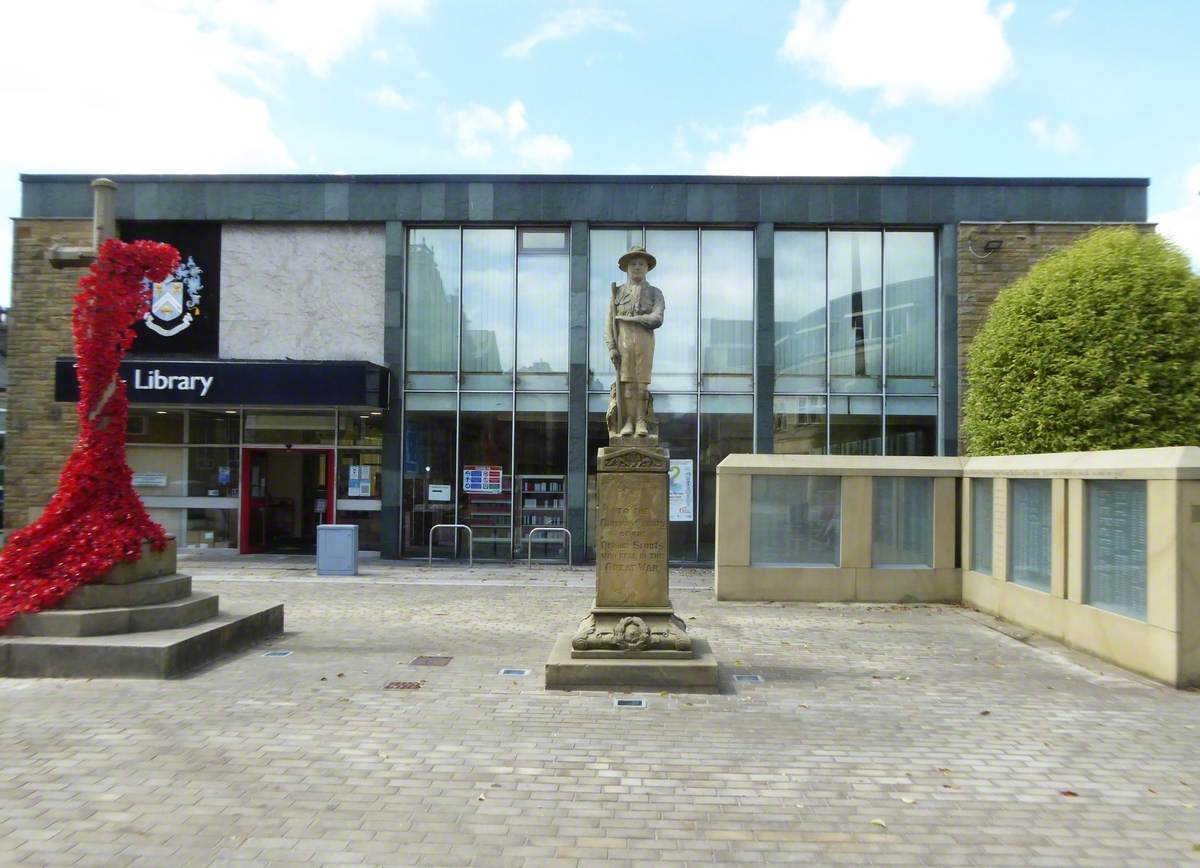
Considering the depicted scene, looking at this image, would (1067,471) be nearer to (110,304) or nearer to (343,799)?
(343,799)

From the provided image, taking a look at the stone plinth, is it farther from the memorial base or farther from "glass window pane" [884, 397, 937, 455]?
"glass window pane" [884, 397, 937, 455]

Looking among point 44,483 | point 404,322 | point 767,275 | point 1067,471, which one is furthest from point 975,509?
point 44,483

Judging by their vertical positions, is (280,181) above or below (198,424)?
above

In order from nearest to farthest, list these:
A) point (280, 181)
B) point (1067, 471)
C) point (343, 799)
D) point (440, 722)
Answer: point (343, 799), point (440, 722), point (1067, 471), point (280, 181)

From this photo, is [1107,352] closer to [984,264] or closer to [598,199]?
[984,264]

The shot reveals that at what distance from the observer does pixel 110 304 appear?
28.1ft

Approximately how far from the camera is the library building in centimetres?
1697

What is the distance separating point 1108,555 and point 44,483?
18.8 m

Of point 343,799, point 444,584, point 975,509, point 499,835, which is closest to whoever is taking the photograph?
point 499,835

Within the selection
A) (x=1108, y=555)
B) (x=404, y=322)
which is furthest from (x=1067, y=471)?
(x=404, y=322)

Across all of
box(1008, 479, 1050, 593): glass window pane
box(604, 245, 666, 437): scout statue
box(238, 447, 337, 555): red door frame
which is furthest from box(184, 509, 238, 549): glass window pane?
box(1008, 479, 1050, 593): glass window pane

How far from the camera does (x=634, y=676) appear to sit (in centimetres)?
722

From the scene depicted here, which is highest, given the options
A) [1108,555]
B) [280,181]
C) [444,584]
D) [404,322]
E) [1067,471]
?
[280,181]

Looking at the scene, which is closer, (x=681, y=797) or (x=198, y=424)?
(x=681, y=797)
